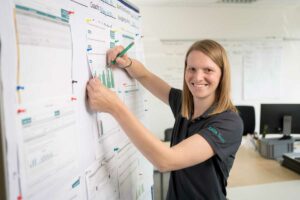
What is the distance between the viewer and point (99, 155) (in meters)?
Result: 1.01

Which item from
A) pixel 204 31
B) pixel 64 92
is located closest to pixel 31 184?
pixel 64 92

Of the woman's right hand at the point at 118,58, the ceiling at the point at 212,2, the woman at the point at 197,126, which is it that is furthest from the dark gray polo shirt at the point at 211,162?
the ceiling at the point at 212,2

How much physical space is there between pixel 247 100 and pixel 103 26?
3.85 metres

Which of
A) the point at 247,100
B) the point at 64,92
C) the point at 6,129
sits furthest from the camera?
the point at 247,100

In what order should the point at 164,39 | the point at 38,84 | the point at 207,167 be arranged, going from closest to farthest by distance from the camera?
the point at 38,84
the point at 207,167
the point at 164,39

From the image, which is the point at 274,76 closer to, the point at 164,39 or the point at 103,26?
the point at 164,39

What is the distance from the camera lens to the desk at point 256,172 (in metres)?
2.08

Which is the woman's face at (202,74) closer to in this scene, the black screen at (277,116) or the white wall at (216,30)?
the black screen at (277,116)

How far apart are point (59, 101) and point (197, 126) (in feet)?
2.46

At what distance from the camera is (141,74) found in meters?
1.46

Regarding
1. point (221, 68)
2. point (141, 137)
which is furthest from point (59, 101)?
point (221, 68)

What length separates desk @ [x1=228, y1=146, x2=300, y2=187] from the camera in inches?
82.0

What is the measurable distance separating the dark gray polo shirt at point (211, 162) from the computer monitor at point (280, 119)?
1597mm

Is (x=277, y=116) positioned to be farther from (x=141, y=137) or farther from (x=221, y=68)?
(x=141, y=137)
